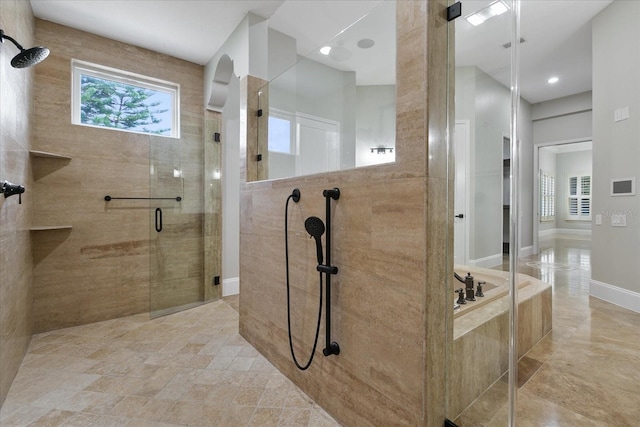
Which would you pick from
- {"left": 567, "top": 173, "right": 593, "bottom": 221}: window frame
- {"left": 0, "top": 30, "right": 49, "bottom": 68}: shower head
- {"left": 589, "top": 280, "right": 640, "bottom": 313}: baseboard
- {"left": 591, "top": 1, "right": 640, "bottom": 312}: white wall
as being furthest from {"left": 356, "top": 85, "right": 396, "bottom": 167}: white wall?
{"left": 567, "top": 173, "right": 593, "bottom": 221}: window frame

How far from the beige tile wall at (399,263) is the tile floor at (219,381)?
274 millimetres

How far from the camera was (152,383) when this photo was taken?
1.83 m

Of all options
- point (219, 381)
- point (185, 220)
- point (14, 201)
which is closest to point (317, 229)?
point (219, 381)

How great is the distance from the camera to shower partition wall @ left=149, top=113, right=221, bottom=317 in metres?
3.09

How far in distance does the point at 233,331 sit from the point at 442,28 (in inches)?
102

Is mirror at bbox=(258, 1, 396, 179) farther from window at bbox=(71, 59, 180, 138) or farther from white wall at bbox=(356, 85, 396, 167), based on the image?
window at bbox=(71, 59, 180, 138)

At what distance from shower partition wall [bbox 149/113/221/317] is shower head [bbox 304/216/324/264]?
7.13ft

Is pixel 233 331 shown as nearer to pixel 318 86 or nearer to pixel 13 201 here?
pixel 13 201

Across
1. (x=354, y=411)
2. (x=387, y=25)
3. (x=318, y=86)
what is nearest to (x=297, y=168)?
(x=318, y=86)

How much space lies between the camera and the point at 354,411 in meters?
1.40

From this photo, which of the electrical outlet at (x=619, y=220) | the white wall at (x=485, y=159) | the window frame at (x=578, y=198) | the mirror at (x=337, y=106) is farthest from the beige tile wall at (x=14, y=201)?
the window frame at (x=578, y=198)

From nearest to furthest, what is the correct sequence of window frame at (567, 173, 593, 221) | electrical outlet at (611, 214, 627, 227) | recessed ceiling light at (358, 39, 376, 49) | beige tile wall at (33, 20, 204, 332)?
recessed ceiling light at (358, 39, 376, 49)
beige tile wall at (33, 20, 204, 332)
electrical outlet at (611, 214, 627, 227)
window frame at (567, 173, 593, 221)

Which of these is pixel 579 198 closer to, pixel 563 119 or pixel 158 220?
pixel 563 119

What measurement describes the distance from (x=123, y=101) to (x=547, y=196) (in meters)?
8.34
